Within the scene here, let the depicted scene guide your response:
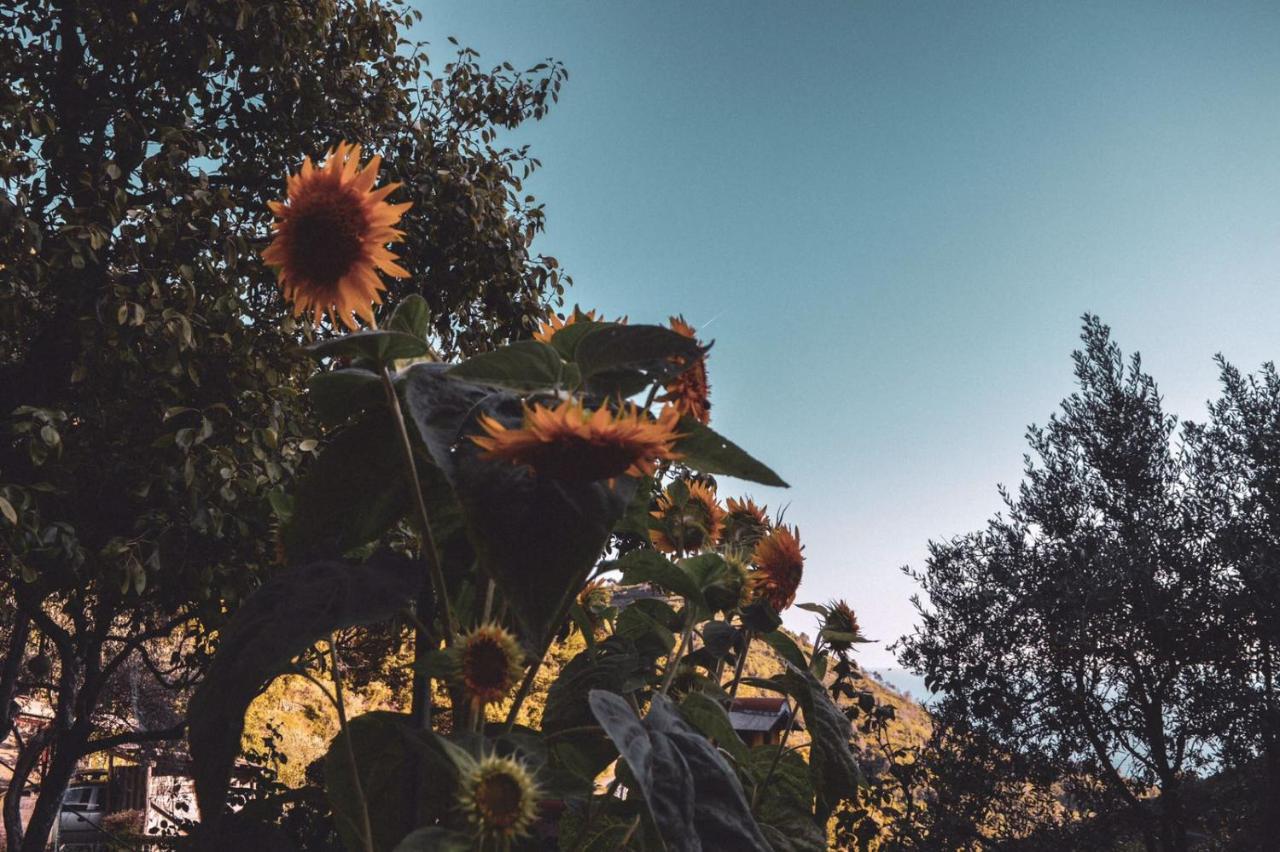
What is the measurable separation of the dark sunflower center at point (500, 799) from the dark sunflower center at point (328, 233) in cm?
38

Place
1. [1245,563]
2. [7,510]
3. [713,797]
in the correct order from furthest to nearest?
[1245,563] < [7,510] < [713,797]

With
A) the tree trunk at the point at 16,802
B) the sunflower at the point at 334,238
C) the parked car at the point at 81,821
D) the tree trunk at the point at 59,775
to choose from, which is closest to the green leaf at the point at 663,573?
the sunflower at the point at 334,238

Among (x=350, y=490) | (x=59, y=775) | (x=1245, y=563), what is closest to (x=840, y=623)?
(x=350, y=490)

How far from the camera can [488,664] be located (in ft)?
1.94

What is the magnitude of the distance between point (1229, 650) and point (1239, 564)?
16.0 inches

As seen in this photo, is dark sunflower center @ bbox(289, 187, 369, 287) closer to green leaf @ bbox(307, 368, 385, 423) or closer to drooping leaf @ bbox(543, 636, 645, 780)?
green leaf @ bbox(307, 368, 385, 423)

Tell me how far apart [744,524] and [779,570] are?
12 centimetres

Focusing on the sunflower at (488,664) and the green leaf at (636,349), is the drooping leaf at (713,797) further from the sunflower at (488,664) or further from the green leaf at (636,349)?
the green leaf at (636,349)

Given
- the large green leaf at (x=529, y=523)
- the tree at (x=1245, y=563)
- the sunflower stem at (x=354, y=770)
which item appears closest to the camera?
the large green leaf at (x=529, y=523)

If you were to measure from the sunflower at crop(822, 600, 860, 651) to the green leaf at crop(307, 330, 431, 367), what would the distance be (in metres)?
0.69

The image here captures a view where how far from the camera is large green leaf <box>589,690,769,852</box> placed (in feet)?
1.67

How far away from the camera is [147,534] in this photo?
3.06 m

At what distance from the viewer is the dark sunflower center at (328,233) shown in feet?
2.10

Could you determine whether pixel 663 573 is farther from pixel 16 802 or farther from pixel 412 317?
pixel 16 802
